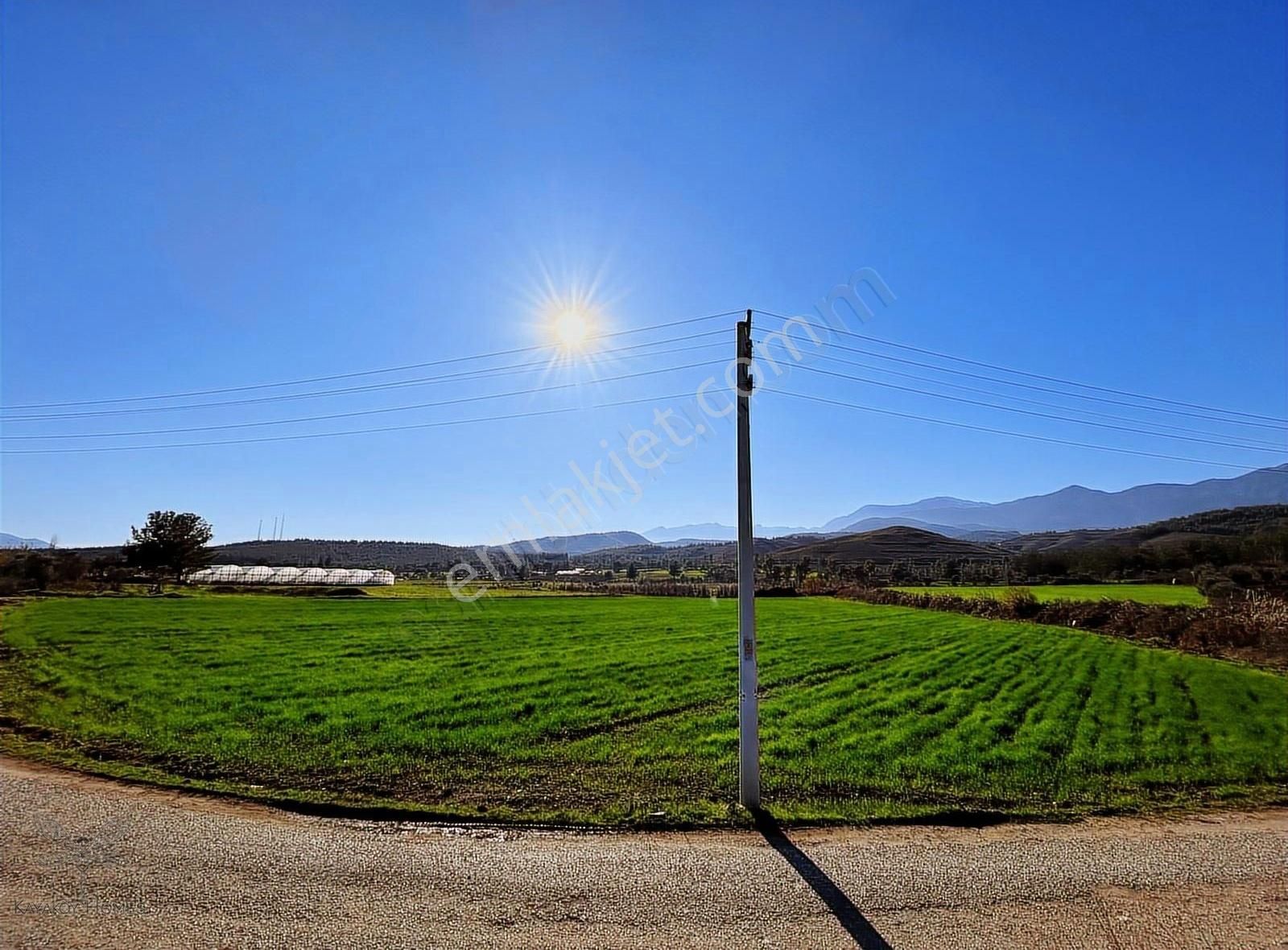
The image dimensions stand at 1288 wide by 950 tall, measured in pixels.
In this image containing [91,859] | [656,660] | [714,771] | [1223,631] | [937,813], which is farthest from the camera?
[1223,631]

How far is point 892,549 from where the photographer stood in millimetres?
92125

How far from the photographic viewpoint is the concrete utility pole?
Answer: 8.47 meters

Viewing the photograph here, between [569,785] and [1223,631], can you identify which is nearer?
[569,785]

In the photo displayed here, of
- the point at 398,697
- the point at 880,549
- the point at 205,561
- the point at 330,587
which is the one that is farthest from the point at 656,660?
the point at 880,549

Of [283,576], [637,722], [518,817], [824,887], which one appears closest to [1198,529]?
[637,722]

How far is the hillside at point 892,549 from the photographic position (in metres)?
83.6

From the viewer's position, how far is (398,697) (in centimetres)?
1492

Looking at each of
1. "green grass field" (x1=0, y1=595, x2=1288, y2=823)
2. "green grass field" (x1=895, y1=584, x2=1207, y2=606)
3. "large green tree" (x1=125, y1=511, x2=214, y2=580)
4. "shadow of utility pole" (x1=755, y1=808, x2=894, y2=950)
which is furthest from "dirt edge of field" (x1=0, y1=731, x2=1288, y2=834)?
"large green tree" (x1=125, y1=511, x2=214, y2=580)

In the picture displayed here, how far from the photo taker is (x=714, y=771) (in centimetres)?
986

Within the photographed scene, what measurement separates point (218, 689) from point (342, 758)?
7.59 metres

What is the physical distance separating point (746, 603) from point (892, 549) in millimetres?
Result: 90136

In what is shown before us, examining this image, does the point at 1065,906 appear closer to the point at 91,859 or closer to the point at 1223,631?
the point at 91,859

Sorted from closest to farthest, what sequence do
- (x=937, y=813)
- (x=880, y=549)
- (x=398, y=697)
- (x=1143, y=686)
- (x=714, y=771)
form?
(x=937, y=813), (x=714, y=771), (x=398, y=697), (x=1143, y=686), (x=880, y=549)

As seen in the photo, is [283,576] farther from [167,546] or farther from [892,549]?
[892,549]
